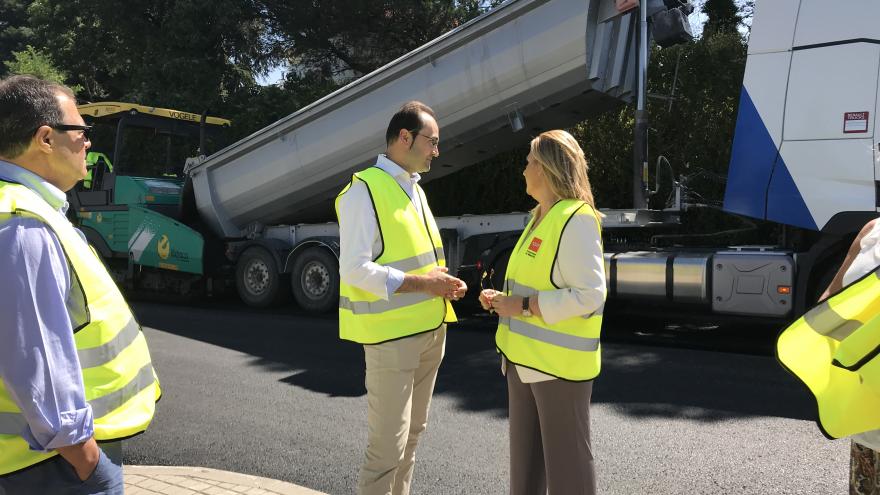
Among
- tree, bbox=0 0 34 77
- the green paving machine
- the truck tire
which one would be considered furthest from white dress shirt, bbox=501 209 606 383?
tree, bbox=0 0 34 77

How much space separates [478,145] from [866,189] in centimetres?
407

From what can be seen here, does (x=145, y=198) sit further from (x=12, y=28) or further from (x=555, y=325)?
(x=12, y=28)

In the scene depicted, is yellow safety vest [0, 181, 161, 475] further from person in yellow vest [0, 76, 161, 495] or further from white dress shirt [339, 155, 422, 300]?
white dress shirt [339, 155, 422, 300]

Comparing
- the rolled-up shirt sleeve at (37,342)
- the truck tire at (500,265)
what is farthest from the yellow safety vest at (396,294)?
the truck tire at (500,265)

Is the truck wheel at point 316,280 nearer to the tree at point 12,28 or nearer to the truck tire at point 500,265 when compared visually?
the truck tire at point 500,265

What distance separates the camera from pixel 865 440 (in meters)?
1.73

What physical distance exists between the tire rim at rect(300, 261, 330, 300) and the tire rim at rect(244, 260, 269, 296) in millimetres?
711

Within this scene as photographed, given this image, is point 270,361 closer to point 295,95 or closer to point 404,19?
point 295,95

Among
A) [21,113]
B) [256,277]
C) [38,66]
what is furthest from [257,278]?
[38,66]

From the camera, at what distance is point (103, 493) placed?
5.56ft

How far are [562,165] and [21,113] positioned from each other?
1.74 meters

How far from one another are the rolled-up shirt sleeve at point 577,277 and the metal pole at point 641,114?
5236mm

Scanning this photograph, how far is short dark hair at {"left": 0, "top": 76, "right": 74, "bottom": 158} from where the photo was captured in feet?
5.56

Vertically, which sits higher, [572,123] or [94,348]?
[572,123]
